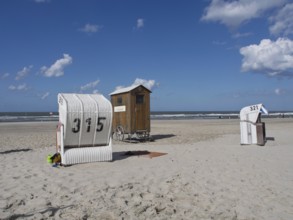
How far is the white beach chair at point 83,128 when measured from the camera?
A: 8.71 metres

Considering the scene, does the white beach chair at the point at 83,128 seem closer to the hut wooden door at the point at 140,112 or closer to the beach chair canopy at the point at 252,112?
the hut wooden door at the point at 140,112

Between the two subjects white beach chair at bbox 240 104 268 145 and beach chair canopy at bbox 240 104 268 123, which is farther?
beach chair canopy at bbox 240 104 268 123

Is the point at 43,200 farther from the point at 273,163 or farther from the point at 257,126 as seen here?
the point at 257,126

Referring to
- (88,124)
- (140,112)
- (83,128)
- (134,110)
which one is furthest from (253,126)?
(83,128)

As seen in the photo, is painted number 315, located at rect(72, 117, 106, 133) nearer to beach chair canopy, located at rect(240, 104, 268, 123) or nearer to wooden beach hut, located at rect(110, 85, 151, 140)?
wooden beach hut, located at rect(110, 85, 151, 140)

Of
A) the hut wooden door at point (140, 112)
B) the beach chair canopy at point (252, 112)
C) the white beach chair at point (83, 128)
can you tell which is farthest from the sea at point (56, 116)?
the white beach chair at point (83, 128)

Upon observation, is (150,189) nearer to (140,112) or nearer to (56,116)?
(140,112)

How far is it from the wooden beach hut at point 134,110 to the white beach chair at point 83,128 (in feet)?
20.6

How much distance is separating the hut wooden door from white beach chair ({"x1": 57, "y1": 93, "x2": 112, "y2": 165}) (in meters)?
6.44

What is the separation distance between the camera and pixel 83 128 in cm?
896

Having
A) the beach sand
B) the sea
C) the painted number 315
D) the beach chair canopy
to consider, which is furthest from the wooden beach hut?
the sea

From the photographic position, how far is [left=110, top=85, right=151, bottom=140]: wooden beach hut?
52.2 ft

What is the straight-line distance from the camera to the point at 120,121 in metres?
16.9

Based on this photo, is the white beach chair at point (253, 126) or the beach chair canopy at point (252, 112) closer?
the white beach chair at point (253, 126)
